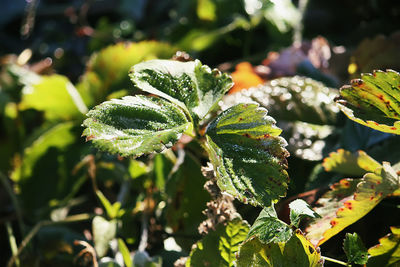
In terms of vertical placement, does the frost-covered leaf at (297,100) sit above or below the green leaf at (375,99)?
below

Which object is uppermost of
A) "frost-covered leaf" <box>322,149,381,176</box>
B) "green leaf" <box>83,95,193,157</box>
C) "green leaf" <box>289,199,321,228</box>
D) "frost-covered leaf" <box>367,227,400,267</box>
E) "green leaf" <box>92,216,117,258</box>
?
"green leaf" <box>83,95,193,157</box>

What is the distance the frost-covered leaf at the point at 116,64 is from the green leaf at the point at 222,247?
1.48ft

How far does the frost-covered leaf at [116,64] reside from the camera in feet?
3.00

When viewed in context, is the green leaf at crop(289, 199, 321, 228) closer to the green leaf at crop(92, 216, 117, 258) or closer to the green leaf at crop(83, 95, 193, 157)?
the green leaf at crop(83, 95, 193, 157)

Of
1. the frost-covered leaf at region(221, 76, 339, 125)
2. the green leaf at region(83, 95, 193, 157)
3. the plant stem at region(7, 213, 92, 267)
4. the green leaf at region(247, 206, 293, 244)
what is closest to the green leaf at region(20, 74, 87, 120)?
the plant stem at region(7, 213, 92, 267)

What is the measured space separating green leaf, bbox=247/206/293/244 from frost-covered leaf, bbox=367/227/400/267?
0.11m

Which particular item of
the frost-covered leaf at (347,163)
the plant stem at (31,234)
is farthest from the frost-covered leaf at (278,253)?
the plant stem at (31,234)

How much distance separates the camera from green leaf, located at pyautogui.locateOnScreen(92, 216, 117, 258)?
0.64 meters

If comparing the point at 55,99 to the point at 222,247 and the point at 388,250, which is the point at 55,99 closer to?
the point at 222,247

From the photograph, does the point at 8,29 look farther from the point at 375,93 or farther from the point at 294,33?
the point at 375,93

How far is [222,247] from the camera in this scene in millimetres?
536

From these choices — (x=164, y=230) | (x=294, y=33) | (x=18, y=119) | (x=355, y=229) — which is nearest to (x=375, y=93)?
(x=355, y=229)

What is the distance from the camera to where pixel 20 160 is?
920mm

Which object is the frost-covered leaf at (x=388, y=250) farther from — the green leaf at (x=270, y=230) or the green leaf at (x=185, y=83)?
the green leaf at (x=185, y=83)
